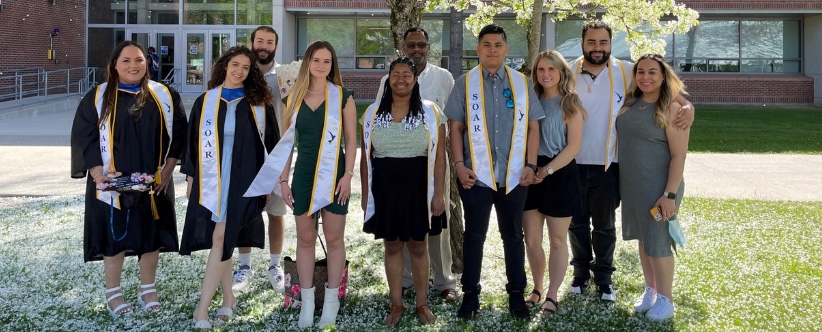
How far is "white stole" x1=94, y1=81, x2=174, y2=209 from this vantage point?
5.12 meters

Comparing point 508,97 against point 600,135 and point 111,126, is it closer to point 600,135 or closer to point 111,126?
point 600,135

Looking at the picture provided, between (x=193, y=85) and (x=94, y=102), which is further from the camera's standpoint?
(x=193, y=85)

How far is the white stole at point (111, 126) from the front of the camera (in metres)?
5.12

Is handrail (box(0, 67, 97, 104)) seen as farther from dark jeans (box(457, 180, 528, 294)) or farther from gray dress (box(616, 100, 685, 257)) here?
gray dress (box(616, 100, 685, 257))

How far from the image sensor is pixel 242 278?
19.8 feet

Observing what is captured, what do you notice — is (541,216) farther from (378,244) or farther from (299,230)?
(378,244)

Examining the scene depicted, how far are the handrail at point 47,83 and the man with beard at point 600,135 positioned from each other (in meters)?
21.1

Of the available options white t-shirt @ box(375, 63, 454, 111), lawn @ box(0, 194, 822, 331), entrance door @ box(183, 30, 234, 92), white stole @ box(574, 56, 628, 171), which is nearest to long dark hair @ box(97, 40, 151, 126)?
lawn @ box(0, 194, 822, 331)

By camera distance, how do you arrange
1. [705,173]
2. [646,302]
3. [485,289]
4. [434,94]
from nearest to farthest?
[646,302] → [434,94] → [485,289] → [705,173]

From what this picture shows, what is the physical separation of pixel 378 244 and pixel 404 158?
2787 mm

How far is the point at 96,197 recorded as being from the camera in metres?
5.21

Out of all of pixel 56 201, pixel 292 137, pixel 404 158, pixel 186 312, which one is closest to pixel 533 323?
pixel 404 158

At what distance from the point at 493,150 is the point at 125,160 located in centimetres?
229

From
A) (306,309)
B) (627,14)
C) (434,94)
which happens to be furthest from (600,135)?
(627,14)
